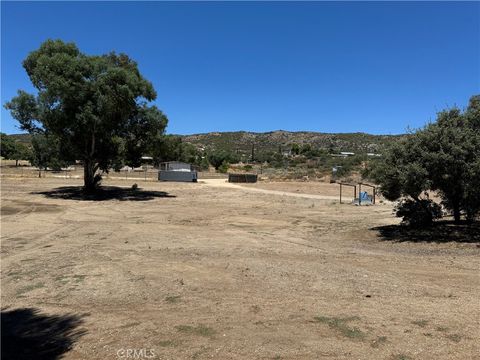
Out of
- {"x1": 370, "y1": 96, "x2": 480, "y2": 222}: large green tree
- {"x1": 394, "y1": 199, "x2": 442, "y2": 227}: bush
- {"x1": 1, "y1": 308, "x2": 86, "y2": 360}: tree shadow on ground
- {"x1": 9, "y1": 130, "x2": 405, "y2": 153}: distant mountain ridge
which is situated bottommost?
{"x1": 1, "y1": 308, "x2": 86, "y2": 360}: tree shadow on ground

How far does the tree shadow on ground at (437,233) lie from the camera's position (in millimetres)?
14156

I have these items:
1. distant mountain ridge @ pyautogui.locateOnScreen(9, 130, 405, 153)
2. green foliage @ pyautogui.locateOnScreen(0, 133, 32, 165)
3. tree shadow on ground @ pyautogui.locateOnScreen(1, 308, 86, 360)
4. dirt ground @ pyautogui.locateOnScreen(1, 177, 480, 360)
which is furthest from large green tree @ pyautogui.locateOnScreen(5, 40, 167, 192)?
distant mountain ridge @ pyautogui.locateOnScreen(9, 130, 405, 153)

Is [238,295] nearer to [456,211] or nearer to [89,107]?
[456,211]

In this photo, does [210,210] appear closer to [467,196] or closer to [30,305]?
[467,196]

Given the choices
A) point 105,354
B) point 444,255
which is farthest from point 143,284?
point 444,255

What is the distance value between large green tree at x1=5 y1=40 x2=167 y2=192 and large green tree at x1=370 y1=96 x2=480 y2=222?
23377 millimetres

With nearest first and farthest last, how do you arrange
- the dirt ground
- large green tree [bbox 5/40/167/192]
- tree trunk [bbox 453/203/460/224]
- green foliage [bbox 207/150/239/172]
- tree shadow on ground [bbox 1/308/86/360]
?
tree shadow on ground [bbox 1/308/86/360] < the dirt ground < tree trunk [bbox 453/203/460/224] < large green tree [bbox 5/40/167/192] < green foliage [bbox 207/150/239/172]

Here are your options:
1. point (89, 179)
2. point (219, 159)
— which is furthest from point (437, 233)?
point (219, 159)

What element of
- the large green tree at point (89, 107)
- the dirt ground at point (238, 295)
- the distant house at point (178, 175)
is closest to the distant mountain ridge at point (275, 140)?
the distant house at point (178, 175)

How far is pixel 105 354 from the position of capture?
5.32 m

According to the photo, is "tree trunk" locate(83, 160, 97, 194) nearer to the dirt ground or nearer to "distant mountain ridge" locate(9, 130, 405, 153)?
the dirt ground

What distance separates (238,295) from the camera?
26.0 feet

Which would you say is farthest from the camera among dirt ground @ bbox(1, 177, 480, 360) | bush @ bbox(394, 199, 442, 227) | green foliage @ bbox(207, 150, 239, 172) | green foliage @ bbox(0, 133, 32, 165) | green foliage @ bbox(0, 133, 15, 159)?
green foliage @ bbox(0, 133, 15, 159)

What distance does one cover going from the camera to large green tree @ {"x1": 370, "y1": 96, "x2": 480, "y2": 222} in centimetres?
1336
